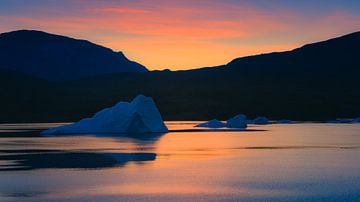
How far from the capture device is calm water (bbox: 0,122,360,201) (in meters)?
17.5

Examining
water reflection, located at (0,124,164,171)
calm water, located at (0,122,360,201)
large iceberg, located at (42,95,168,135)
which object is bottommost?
water reflection, located at (0,124,164,171)

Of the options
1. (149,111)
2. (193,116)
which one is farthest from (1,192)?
(193,116)

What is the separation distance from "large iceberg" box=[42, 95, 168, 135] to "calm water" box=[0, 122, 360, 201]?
14884 mm

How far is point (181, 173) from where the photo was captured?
74.0 ft

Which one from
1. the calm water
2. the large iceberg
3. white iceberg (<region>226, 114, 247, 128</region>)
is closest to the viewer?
the calm water

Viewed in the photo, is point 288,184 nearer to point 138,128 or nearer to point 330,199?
point 330,199

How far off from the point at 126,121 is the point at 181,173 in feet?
94.1

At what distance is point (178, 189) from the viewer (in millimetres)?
18594

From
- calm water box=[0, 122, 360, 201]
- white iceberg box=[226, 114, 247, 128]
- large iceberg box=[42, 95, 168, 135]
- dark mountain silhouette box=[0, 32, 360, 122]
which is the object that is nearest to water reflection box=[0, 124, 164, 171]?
calm water box=[0, 122, 360, 201]

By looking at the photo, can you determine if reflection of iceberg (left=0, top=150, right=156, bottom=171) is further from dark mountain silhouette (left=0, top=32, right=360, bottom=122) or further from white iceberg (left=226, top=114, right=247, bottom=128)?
dark mountain silhouette (left=0, top=32, right=360, bottom=122)

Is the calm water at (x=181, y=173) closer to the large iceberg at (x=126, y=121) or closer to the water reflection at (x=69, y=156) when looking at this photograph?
the water reflection at (x=69, y=156)

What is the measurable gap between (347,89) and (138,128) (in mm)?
133739

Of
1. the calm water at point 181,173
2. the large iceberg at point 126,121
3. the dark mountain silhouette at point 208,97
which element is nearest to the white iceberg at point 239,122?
the large iceberg at point 126,121

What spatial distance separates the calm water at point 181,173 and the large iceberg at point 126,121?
14884 mm
